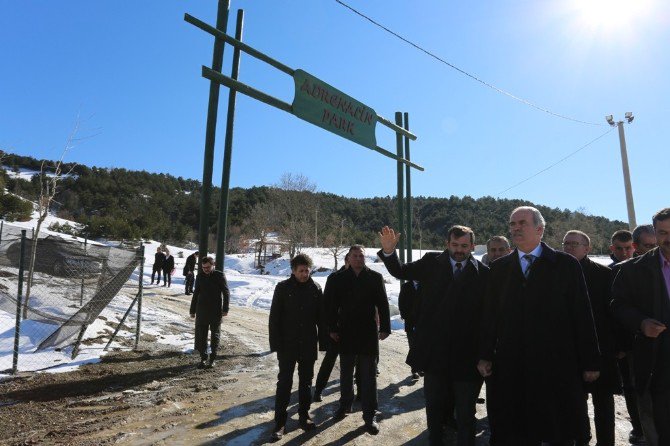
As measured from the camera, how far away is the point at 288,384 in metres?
4.16

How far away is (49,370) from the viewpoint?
21.1ft

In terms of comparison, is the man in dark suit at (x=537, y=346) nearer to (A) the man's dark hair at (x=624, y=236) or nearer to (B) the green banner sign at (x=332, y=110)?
(A) the man's dark hair at (x=624, y=236)

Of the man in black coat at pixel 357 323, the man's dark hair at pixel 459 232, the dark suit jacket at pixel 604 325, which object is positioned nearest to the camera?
the dark suit jacket at pixel 604 325

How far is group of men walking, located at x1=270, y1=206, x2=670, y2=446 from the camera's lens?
2.86m

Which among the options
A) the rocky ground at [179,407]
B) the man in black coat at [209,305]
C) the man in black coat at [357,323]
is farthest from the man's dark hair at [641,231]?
the man in black coat at [209,305]

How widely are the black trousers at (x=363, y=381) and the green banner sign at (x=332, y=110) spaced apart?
378cm

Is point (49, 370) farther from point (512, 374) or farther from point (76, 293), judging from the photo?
point (512, 374)

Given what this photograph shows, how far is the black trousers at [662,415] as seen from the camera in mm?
2812

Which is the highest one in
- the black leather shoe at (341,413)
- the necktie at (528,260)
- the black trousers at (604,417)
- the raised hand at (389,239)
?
the raised hand at (389,239)

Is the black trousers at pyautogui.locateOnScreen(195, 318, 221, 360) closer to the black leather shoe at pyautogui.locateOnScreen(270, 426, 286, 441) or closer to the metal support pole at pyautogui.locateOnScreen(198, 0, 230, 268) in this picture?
the metal support pole at pyautogui.locateOnScreen(198, 0, 230, 268)

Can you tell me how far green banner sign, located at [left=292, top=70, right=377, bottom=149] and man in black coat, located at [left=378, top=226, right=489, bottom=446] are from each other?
12.6ft

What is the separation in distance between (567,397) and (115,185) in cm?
8624

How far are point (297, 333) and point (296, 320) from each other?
0.13 metres

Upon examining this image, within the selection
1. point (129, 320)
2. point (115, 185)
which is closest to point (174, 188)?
point (115, 185)
